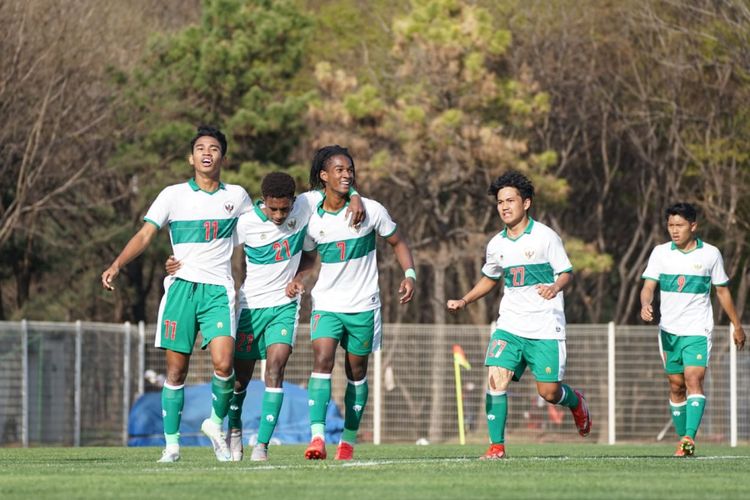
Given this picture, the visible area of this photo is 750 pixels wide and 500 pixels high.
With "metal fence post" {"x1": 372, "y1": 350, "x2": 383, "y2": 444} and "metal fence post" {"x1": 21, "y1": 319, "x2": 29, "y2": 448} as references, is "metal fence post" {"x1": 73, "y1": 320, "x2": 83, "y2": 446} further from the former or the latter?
"metal fence post" {"x1": 372, "y1": 350, "x2": 383, "y2": 444}

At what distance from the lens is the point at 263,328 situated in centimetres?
1218

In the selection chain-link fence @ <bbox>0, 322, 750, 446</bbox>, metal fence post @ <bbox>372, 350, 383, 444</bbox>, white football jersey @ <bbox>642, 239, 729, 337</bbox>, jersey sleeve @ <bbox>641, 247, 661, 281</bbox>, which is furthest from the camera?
metal fence post @ <bbox>372, 350, 383, 444</bbox>

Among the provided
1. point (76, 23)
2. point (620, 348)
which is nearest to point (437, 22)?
point (76, 23)

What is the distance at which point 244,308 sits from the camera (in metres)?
12.2

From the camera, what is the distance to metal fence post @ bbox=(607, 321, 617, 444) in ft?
87.3

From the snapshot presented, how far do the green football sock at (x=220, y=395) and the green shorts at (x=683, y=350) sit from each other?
14.5 ft

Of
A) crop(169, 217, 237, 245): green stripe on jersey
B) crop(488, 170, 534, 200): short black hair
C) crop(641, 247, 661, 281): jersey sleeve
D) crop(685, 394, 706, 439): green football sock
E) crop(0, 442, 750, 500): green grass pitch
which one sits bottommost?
crop(0, 442, 750, 500): green grass pitch

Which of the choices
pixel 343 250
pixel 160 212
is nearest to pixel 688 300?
pixel 343 250

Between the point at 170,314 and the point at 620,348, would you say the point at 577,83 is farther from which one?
the point at 170,314

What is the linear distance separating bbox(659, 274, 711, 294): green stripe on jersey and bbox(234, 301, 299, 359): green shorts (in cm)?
381

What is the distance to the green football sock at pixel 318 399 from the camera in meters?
11.9

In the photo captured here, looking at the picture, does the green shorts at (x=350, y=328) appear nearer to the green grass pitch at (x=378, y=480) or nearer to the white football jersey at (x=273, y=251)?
the white football jersey at (x=273, y=251)

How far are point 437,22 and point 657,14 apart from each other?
5.19 meters

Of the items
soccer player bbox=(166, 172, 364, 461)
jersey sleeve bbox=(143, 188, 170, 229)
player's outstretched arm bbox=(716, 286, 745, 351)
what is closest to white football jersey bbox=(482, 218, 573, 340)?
soccer player bbox=(166, 172, 364, 461)
